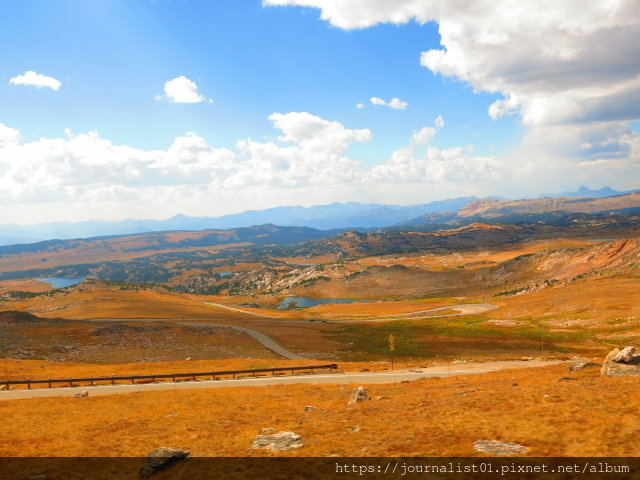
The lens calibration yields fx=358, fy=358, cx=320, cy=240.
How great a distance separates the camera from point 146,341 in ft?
273

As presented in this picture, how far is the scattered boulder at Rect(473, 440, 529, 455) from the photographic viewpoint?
1642cm

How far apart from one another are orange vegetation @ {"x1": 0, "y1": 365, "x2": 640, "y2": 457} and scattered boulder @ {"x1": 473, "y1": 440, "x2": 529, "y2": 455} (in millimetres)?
411

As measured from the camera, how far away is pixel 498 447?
17.0 metres

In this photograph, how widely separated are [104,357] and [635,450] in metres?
79.0

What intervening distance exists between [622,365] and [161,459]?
33.9 m

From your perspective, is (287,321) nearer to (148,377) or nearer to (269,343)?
(269,343)

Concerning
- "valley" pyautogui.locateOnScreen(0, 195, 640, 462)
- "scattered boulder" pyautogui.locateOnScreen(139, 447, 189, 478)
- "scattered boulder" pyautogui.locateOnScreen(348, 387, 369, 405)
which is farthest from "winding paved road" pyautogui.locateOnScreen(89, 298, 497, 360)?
"scattered boulder" pyautogui.locateOnScreen(139, 447, 189, 478)

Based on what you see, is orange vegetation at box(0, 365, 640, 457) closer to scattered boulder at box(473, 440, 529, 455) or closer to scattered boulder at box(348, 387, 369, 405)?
scattered boulder at box(473, 440, 529, 455)

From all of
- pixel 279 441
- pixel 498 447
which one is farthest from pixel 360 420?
pixel 498 447

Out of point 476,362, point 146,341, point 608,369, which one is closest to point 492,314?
point 476,362

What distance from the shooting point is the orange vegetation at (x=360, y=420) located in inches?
709

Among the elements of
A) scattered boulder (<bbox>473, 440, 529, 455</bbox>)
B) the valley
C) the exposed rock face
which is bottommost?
the valley

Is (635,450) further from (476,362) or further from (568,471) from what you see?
(476,362)

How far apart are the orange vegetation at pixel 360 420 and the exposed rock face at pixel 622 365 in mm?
1468
